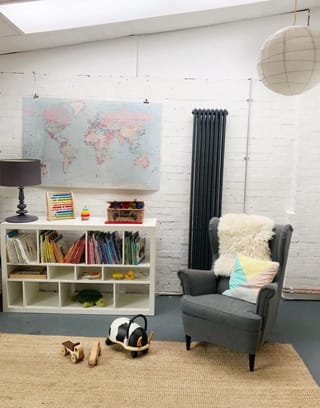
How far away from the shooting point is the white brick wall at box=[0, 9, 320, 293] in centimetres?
360

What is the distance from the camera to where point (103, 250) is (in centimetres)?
343

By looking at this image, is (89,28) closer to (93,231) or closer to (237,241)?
(93,231)

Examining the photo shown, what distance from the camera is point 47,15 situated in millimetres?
2982

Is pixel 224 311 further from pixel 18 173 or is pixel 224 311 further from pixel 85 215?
pixel 18 173

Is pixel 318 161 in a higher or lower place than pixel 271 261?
higher

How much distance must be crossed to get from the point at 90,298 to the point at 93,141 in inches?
58.9

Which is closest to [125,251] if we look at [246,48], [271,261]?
[271,261]

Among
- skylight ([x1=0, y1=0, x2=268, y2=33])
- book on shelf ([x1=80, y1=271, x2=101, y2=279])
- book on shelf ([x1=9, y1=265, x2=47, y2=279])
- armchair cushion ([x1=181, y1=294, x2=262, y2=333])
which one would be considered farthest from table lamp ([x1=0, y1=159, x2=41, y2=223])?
armchair cushion ([x1=181, y1=294, x2=262, y2=333])

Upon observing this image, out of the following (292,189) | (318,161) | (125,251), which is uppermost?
→ (318,161)

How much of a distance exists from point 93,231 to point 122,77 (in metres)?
1.49

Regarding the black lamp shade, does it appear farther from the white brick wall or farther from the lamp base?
the white brick wall

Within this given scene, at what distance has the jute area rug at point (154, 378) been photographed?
7.41ft

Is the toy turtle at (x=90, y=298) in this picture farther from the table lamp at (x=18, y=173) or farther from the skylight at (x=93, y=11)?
the skylight at (x=93, y=11)

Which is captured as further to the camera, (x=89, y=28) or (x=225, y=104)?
(x=225, y=104)
